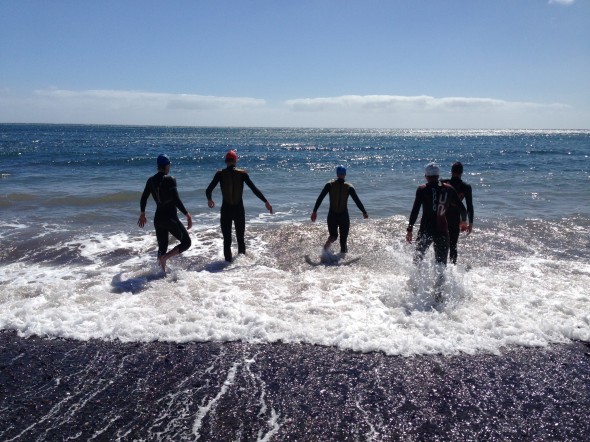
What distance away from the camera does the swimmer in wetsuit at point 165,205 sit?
7465 mm

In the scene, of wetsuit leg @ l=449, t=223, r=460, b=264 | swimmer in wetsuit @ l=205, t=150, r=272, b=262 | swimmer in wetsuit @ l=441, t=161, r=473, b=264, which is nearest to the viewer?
swimmer in wetsuit @ l=441, t=161, r=473, b=264

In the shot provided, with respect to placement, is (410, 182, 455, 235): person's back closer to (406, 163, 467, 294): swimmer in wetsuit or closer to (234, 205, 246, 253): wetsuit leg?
(406, 163, 467, 294): swimmer in wetsuit

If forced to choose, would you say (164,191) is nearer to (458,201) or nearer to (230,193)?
(230,193)

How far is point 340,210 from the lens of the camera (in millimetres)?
8945

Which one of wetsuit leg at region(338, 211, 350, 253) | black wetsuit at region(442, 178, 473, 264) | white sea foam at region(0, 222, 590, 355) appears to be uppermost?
black wetsuit at region(442, 178, 473, 264)

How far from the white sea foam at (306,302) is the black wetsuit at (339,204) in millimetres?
805

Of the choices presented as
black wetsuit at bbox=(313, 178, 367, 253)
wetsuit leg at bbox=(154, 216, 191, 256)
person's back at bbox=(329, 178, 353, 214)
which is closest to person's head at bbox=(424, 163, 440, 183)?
black wetsuit at bbox=(313, 178, 367, 253)

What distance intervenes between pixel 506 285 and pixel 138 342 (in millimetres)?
5289

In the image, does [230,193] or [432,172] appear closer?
[432,172]

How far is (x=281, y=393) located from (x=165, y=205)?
4.42 metres

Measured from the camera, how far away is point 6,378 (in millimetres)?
4469

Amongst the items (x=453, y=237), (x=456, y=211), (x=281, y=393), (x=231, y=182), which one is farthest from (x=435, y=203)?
(x=231, y=182)

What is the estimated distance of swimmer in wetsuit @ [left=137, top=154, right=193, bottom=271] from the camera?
7.46m

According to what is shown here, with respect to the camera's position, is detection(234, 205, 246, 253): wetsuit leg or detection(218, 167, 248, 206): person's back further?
detection(234, 205, 246, 253): wetsuit leg
